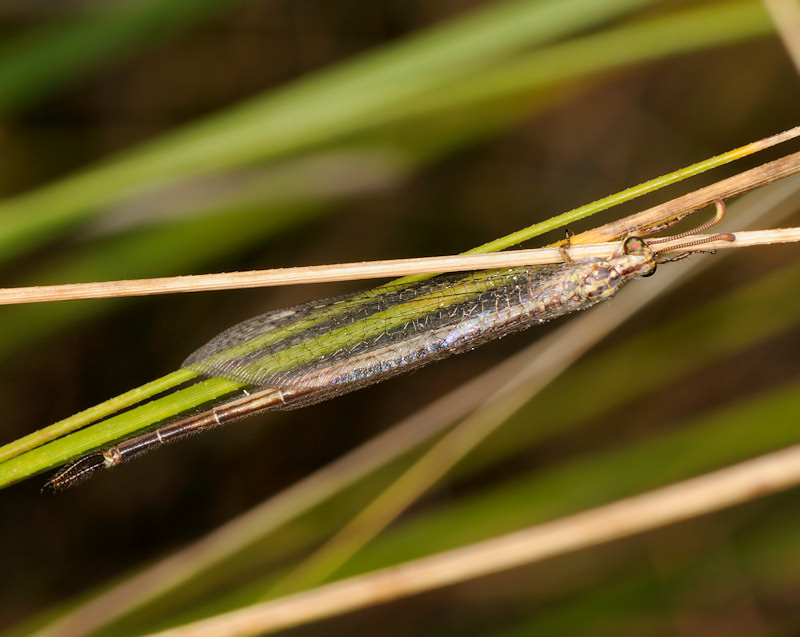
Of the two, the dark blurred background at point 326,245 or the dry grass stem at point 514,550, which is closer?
the dry grass stem at point 514,550

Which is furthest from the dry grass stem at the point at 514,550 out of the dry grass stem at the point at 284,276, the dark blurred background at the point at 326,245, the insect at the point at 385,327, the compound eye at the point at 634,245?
the dark blurred background at the point at 326,245

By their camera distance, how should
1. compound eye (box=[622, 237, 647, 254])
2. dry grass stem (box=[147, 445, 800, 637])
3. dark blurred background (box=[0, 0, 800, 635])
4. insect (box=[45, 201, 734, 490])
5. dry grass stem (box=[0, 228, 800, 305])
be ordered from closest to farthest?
dry grass stem (box=[147, 445, 800, 637]), dry grass stem (box=[0, 228, 800, 305]), insect (box=[45, 201, 734, 490]), compound eye (box=[622, 237, 647, 254]), dark blurred background (box=[0, 0, 800, 635])

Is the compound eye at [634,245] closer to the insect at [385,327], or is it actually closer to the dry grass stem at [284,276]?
the insect at [385,327]

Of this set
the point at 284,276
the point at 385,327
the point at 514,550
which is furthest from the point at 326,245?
the point at 514,550

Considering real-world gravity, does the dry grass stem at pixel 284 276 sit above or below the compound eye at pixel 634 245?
above

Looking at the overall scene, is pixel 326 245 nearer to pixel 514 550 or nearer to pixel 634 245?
pixel 634 245

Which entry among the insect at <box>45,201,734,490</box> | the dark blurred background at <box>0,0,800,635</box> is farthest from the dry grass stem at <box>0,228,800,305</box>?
the dark blurred background at <box>0,0,800,635</box>

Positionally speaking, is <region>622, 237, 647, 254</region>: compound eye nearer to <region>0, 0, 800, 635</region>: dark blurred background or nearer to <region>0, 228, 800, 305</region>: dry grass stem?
<region>0, 228, 800, 305</region>: dry grass stem

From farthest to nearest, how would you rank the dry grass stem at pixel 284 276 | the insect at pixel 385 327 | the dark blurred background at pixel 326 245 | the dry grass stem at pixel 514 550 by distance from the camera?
the dark blurred background at pixel 326 245
the insect at pixel 385 327
the dry grass stem at pixel 284 276
the dry grass stem at pixel 514 550
